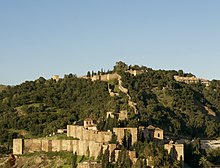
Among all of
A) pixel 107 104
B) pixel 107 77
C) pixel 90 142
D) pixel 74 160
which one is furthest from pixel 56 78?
pixel 74 160

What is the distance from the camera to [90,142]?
5812cm

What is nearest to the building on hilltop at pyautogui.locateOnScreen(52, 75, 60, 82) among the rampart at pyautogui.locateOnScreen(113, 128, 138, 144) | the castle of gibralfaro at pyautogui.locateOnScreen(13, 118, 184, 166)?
the castle of gibralfaro at pyautogui.locateOnScreen(13, 118, 184, 166)

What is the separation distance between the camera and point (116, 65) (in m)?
116

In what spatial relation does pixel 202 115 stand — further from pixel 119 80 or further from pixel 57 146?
pixel 57 146

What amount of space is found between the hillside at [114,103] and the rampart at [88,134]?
12.6 meters

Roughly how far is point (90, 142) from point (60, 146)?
611 cm

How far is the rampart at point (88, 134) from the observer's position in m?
57.9

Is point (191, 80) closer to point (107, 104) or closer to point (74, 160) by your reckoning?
point (107, 104)

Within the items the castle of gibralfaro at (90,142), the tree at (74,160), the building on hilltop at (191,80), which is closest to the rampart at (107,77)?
the building on hilltop at (191,80)

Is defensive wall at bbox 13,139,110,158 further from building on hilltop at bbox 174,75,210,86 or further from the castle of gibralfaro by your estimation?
building on hilltop at bbox 174,75,210,86

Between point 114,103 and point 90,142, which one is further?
point 114,103

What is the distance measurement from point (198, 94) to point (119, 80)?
836 inches

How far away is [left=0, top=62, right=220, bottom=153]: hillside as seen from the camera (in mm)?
88812

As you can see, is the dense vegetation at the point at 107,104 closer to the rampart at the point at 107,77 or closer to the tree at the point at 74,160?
the rampart at the point at 107,77
